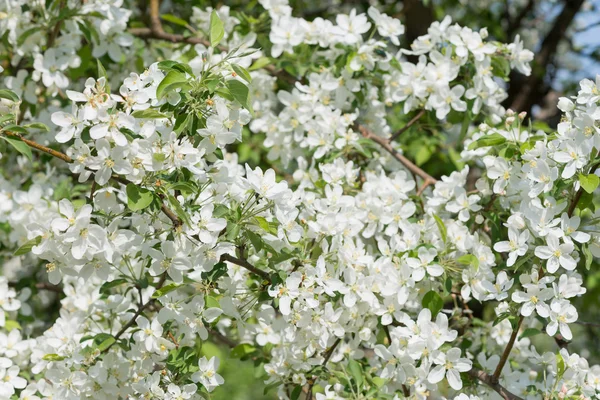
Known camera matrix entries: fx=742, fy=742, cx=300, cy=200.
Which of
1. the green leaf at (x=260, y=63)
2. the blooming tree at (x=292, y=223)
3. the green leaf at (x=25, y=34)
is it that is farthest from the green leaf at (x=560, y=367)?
the green leaf at (x=25, y=34)

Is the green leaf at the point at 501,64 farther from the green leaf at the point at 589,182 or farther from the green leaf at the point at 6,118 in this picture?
the green leaf at the point at 6,118

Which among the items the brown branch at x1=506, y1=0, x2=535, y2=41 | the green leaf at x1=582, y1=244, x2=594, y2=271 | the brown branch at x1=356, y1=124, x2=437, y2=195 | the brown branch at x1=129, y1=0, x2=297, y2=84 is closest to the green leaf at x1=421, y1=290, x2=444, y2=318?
the green leaf at x1=582, y1=244, x2=594, y2=271

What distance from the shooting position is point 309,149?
255cm

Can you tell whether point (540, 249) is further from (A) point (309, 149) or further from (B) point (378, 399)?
(A) point (309, 149)

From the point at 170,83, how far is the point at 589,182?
999mm

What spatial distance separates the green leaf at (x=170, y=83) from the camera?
161 cm

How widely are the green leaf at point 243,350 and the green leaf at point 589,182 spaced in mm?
1100

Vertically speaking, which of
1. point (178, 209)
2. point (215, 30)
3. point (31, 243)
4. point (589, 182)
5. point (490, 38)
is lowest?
point (490, 38)

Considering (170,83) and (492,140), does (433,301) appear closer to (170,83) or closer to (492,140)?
(492,140)

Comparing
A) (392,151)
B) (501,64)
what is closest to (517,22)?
(501,64)

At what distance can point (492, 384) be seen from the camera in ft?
6.70

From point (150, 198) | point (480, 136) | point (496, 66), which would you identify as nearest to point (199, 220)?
point (150, 198)

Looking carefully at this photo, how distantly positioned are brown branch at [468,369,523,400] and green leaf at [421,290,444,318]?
24 cm

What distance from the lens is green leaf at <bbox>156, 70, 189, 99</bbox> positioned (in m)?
1.61
